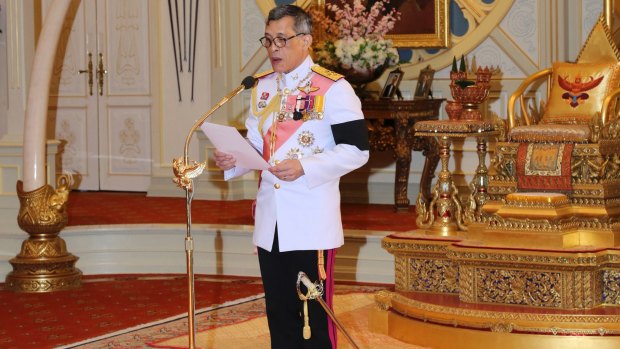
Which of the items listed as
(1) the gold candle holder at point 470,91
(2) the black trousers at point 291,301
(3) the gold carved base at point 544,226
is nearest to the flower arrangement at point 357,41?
(1) the gold candle holder at point 470,91

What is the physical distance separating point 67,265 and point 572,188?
318 cm

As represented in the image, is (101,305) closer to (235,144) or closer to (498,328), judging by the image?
(498,328)

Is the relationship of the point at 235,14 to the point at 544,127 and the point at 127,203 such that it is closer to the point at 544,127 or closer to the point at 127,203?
the point at 127,203

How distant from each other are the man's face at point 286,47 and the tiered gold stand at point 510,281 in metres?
1.99

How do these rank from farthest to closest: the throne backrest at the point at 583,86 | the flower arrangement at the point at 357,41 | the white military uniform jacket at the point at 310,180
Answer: the flower arrangement at the point at 357,41 → the throne backrest at the point at 583,86 → the white military uniform jacket at the point at 310,180

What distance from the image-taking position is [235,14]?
392 inches

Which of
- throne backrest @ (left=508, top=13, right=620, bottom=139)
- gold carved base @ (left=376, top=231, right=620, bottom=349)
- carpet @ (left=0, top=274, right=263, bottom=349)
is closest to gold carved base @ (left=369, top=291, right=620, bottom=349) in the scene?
gold carved base @ (left=376, top=231, right=620, bottom=349)

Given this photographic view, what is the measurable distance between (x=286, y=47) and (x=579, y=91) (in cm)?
323

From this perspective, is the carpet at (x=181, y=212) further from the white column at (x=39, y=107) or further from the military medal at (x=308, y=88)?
the military medal at (x=308, y=88)

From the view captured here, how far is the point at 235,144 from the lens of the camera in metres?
3.62

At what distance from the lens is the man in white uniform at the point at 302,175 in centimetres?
374

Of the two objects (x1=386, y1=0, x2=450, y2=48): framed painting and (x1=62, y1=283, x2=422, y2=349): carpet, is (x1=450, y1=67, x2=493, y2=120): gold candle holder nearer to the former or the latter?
(x1=62, y1=283, x2=422, y2=349): carpet

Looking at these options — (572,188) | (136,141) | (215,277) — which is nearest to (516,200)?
(572,188)

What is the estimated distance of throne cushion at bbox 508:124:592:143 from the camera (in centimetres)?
595
